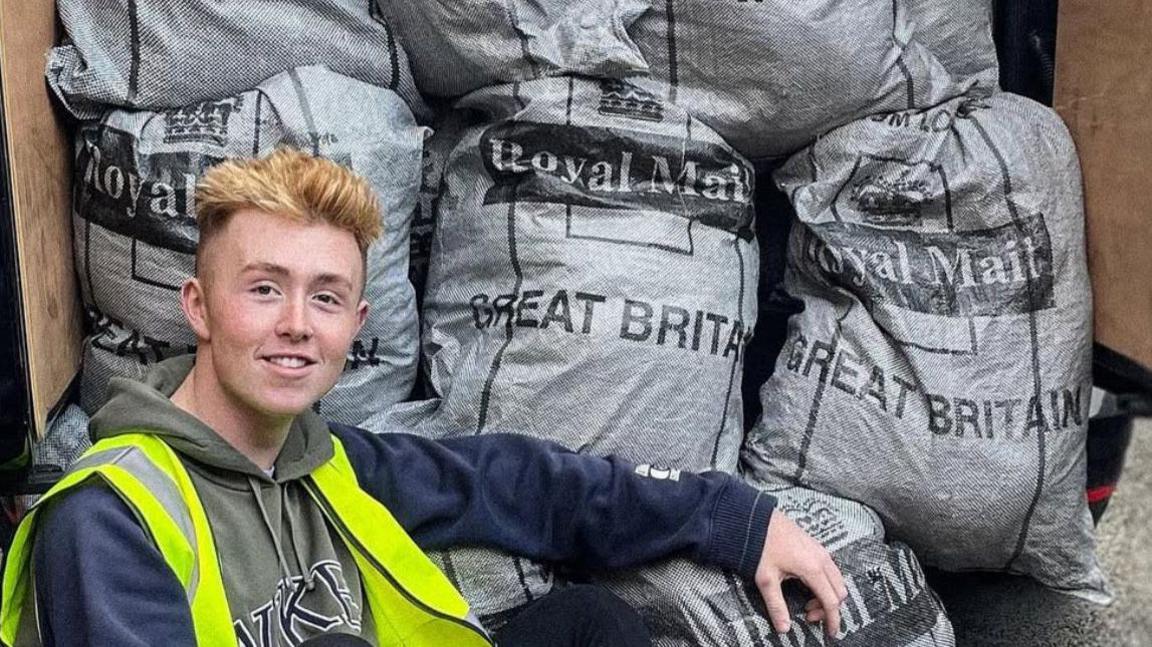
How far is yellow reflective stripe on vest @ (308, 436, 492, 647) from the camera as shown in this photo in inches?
72.8

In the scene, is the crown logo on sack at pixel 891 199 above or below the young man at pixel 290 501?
above

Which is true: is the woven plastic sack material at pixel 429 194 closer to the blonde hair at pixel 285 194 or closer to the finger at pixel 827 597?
the blonde hair at pixel 285 194

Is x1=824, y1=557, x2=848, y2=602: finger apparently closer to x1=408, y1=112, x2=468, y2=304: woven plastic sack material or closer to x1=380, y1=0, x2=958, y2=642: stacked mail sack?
x1=380, y1=0, x2=958, y2=642: stacked mail sack

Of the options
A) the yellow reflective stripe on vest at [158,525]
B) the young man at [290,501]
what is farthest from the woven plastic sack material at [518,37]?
the yellow reflective stripe on vest at [158,525]

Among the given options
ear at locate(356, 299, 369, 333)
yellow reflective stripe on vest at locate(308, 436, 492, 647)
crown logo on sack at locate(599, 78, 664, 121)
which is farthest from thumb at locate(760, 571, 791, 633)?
crown logo on sack at locate(599, 78, 664, 121)

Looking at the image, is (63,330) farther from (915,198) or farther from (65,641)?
(915,198)

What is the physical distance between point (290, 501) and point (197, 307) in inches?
10.0

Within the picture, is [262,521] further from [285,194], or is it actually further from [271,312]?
[285,194]

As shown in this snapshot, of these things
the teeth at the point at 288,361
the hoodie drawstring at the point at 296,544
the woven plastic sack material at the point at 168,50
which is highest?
the woven plastic sack material at the point at 168,50

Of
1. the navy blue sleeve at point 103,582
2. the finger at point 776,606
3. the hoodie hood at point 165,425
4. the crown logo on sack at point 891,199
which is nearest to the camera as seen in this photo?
the navy blue sleeve at point 103,582

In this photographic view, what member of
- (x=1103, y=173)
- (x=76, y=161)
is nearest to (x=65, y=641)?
(x=76, y=161)

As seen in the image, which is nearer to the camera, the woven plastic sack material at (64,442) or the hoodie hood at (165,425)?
the hoodie hood at (165,425)

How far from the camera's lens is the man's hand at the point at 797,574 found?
2.00 m

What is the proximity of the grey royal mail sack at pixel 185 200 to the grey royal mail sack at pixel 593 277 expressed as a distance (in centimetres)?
11
